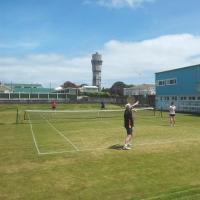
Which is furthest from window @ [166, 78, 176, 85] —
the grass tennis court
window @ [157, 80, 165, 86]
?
the grass tennis court

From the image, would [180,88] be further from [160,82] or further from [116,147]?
[116,147]

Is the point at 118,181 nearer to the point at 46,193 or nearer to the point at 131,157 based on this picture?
the point at 46,193

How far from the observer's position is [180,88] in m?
47.5

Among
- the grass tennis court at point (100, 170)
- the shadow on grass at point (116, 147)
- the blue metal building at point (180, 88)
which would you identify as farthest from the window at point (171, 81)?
the shadow on grass at point (116, 147)

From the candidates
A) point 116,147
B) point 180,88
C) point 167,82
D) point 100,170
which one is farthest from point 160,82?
point 100,170

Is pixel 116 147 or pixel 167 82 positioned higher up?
pixel 167 82

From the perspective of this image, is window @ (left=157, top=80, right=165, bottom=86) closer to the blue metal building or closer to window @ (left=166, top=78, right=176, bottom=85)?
the blue metal building

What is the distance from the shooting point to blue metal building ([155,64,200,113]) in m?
43.5

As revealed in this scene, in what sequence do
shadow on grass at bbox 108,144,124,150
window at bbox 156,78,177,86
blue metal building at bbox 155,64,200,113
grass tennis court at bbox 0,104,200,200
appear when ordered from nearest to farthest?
1. grass tennis court at bbox 0,104,200,200
2. shadow on grass at bbox 108,144,124,150
3. blue metal building at bbox 155,64,200,113
4. window at bbox 156,78,177,86

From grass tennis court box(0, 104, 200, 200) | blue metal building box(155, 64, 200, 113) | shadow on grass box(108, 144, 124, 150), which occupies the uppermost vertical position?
blue metal building box(155, 64, 200, 113)

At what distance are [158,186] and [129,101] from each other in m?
5.30

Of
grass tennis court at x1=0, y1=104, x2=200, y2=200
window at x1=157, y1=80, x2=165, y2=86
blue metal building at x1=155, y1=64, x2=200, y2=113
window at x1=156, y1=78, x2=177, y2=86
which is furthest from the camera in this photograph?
window at x1=157, y1=80, x2=165, y2=86

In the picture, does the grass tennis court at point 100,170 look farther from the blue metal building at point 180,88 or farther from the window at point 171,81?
the window at point 171,81

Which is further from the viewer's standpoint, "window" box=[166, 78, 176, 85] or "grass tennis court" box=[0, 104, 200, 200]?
"window" box=[166, 78, 176, 85]
